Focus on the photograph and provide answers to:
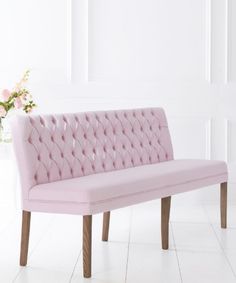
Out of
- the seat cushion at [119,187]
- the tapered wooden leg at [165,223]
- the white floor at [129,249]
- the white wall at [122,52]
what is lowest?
the white floor at [129,249]

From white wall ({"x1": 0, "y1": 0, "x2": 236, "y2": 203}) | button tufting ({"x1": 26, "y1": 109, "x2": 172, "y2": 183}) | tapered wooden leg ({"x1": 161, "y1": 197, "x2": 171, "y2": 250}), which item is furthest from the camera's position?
white wall ({"x1": 0, "y1": 0, "x2": 236, "y2": 203})

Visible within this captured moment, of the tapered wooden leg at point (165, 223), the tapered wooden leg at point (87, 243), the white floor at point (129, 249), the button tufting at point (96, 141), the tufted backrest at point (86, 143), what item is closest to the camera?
the tapered wooden leg at point (87, 243)

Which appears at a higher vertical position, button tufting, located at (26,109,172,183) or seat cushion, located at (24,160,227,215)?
button tufting, located at (26,109,172,183)

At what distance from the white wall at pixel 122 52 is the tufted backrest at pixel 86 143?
0.85 m

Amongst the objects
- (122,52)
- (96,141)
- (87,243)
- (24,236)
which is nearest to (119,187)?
(87,243)

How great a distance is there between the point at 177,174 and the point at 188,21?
2.01m

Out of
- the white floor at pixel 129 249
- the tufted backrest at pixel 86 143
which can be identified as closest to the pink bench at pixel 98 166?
the tufted backrest at pixel 86 143

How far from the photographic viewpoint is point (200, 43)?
5.93 metres

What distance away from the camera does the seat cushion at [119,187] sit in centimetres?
355

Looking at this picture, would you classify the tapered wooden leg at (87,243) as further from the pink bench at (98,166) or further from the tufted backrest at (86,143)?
the tufted backrest at (86,143)

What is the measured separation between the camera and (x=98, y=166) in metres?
4.41

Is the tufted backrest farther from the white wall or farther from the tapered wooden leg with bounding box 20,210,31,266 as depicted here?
the white wall

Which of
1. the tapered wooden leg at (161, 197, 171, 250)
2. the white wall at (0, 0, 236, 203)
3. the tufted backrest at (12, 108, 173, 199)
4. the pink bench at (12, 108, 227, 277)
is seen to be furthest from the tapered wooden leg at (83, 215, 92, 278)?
the white wall at (0, 0, 236, 203)

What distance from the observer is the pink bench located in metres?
3.62
